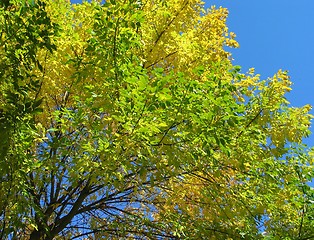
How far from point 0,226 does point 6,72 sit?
1882 millimetres

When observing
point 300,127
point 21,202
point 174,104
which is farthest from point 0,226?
point 300,127

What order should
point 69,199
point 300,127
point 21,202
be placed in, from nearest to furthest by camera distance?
point 21,202
point 300,127
point 69,199

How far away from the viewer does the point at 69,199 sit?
5266 millimetres

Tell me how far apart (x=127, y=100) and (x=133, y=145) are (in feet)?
1.35

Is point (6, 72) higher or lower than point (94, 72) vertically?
lower

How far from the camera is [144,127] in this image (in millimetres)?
3223

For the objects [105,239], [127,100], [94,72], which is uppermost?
[94,72]

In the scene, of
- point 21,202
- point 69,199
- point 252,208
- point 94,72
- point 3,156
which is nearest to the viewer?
point 3,156

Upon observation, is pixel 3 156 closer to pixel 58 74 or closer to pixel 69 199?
pixel 58 74

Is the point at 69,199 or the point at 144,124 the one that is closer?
the point at 144,124

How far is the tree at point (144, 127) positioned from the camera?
3340 mm

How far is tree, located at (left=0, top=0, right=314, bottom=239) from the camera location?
334 cm

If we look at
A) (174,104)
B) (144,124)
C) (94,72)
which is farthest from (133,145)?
(94,72)

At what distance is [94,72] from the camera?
13.1 ft
